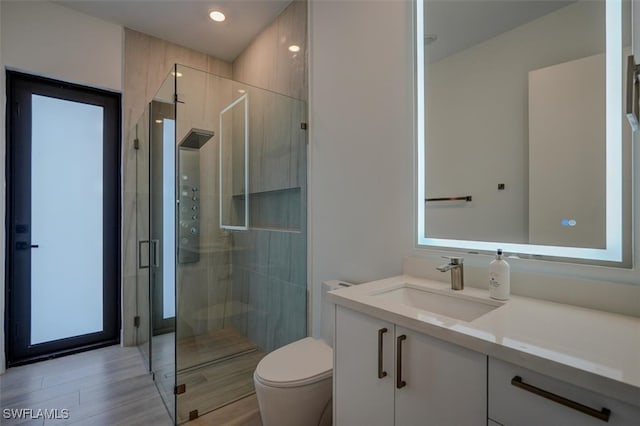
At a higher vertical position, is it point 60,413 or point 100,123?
point 100,123

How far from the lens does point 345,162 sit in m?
1.89

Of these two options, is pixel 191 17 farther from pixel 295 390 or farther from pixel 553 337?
pixel 553 337

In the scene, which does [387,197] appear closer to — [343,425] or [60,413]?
[343,425]

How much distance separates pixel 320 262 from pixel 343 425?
3.54 feet

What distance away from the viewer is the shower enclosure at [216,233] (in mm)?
2113

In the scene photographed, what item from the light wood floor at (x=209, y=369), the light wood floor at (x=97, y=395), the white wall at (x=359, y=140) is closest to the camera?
the white wall at (x=359, y=140)

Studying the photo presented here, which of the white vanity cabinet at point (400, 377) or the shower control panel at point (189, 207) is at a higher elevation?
the shower control panel at point (189, 207)

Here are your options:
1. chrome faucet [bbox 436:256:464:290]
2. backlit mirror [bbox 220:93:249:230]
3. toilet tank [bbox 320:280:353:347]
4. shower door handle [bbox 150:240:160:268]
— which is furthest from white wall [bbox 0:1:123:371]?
chrome faucet [bbox 436:256:464:290]

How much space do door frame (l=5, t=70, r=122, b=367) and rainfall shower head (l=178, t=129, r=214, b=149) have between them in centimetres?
110

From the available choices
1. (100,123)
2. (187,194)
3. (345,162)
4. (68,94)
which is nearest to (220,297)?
(187,194)

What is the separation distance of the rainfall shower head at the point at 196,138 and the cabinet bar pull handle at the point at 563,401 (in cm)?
219

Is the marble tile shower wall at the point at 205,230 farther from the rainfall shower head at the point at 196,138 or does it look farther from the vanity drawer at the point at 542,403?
the vanity drawer at the point at 542,403

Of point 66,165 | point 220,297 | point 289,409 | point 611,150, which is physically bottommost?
point 289,409

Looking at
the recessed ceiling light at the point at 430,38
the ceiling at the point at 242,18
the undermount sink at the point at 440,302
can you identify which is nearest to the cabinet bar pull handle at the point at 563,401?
the undermount sink at the point at 440,302
